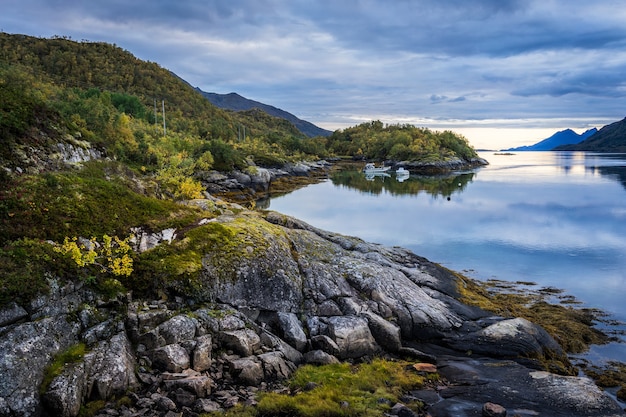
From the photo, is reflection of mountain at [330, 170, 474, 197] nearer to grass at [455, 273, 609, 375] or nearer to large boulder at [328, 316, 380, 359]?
grass at [455, 273, 609, 375]

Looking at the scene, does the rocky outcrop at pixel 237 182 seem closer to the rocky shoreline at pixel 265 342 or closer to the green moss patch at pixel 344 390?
the rocky shoreline at pixel 265 342

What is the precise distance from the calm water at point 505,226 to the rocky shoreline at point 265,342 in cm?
706

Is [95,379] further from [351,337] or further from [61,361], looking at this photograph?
[351,337]

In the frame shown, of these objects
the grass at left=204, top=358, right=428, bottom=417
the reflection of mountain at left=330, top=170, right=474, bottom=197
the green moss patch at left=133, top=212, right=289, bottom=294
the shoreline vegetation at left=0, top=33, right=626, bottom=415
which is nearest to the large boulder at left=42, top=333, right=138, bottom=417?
the shoreline vegetation at left=0, top=33, right=626, bottom=415

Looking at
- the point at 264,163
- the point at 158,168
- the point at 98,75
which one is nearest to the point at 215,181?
the point at 158,168

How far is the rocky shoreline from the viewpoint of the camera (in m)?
9.94

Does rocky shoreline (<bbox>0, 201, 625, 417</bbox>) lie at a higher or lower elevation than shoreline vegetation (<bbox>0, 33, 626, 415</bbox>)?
lower

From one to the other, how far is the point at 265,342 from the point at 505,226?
4459cm

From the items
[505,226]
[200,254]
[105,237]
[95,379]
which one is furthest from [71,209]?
[505,226]

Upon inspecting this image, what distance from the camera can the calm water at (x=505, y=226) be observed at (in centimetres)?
3116

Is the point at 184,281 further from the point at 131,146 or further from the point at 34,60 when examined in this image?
the point at 34,60

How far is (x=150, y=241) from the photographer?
15.3 metres

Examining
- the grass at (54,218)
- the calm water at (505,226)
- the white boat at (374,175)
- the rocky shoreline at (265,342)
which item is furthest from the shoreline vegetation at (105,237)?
the white boat at (374,175)

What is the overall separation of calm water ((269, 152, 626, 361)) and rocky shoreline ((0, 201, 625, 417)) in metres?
7.06
